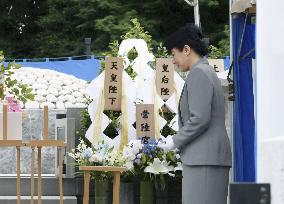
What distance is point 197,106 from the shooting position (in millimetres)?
4711

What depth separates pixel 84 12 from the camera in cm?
2977

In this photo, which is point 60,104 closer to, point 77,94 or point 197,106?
point 77,94

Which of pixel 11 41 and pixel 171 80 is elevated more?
pixel 11 41

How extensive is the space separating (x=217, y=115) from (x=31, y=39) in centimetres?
2810

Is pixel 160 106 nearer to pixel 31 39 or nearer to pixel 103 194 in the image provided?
pixel 103 194

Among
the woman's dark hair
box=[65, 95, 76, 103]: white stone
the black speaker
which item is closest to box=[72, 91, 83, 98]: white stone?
box=[65, 95, 76, 103]: white stone

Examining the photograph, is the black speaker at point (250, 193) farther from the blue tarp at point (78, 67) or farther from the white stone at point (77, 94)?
the blue tarp at point (78, 67)

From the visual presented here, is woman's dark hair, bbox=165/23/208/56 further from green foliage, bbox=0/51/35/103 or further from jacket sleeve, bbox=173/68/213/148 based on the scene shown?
green foliage, bbox=0/51/35/103

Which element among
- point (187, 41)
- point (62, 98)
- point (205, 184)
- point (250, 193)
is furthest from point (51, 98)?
point (250, 193)

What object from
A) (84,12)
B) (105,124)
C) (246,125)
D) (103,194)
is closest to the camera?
(246,125)

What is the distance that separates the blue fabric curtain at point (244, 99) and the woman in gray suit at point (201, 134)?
154 cm

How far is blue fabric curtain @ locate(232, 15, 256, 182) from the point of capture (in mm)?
6422

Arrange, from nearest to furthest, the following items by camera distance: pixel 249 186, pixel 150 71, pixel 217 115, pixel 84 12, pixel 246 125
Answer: pixel 249 186
pixel 217 115
pixel 246 125
pixel 150 71
pixel 84 12

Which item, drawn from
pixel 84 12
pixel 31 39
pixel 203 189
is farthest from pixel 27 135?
pixel 31 39
